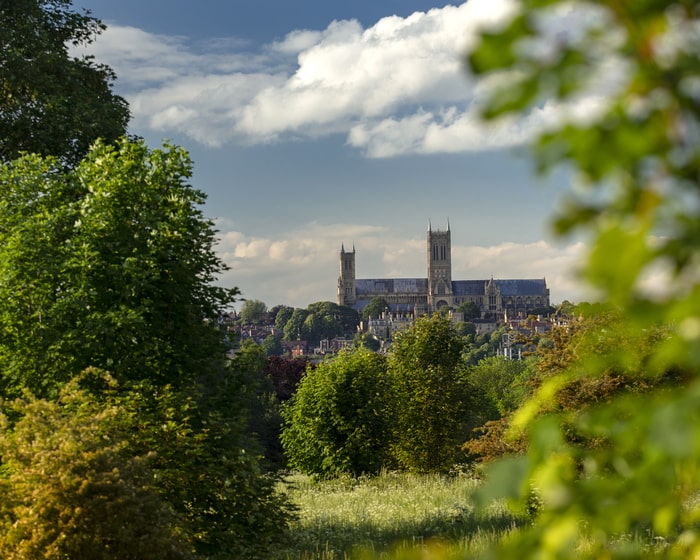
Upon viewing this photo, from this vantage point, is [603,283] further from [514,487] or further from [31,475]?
[31,475]

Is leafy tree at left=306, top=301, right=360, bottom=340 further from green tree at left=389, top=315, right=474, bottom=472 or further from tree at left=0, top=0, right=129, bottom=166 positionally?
tree at left=0, top=0, right=129, bottom=166

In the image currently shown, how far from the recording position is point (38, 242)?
1234cm

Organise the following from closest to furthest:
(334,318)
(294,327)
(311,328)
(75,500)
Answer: (75,500) < (311,328) < (294,327) < (334,318)

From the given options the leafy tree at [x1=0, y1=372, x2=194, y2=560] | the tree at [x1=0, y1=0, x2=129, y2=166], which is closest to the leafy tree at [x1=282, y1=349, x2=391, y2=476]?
the tree at [x1=0, y1=0, x2=129, y2=166]

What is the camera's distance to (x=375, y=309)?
624ft

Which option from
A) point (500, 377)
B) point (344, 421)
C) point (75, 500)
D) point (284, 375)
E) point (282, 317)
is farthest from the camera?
point (282, 317)

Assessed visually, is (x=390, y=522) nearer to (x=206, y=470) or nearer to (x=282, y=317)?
(x=206, y=470)

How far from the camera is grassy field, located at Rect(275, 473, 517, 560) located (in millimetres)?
12672

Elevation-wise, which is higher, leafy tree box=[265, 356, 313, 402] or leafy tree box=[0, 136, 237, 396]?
leafy tree box=[0, 136, 237, 396]

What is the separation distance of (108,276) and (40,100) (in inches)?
311

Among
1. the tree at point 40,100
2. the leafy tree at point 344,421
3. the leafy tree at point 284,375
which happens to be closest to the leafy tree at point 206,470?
the tree at point 40,100

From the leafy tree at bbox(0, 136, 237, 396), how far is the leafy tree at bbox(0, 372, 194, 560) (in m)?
2.62

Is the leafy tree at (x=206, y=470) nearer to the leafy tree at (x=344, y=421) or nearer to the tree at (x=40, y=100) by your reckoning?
the tree at (x=40, y=100)

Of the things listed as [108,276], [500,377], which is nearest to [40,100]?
Result: [108,276]
